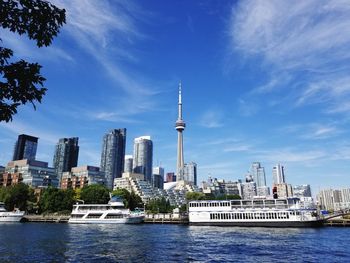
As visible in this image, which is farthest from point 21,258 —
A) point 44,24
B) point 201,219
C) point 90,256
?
point 201,219

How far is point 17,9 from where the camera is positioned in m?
11.9

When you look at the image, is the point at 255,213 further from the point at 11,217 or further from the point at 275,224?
the point at 11,217

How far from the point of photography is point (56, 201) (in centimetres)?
15900

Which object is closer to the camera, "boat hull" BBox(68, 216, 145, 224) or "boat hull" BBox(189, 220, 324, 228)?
"boat hull" BBox(189, 220, 324, 228)

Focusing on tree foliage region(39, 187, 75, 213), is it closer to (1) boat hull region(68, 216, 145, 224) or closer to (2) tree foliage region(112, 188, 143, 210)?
(2) tree foliage region(112, 188, 143, 210)

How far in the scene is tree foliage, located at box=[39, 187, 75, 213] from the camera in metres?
159

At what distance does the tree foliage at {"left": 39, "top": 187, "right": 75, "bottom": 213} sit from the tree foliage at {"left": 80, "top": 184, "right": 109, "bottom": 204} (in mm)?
6757

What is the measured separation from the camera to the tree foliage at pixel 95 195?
520ft

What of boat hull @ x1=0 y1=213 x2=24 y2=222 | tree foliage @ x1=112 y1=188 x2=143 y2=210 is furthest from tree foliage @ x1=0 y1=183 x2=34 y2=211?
tree foliage @ x1=112 y1=188 x2=143 y2=210

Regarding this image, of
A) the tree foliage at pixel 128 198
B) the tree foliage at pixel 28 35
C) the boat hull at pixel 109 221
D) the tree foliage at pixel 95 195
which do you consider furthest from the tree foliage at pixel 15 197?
the tree foliage at pixel 28 35

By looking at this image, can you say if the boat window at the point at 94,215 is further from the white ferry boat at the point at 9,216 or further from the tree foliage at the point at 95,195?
the white ferry boat at the point at 9,216

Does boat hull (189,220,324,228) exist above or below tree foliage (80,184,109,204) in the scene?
below

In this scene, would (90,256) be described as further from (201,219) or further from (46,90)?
(201,219)

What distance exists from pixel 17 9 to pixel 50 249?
43.1m
